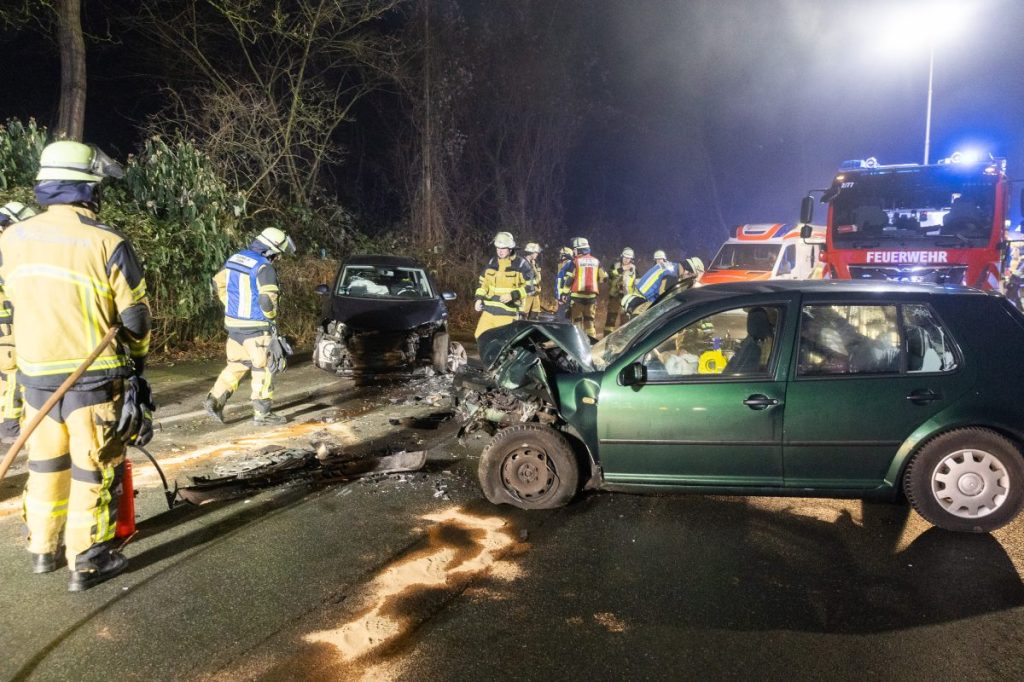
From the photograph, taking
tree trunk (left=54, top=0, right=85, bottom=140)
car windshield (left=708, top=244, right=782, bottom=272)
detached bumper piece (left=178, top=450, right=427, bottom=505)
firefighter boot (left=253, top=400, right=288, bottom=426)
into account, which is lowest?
detached bumper piece (left=178, top=450, right=427, bottom=505)

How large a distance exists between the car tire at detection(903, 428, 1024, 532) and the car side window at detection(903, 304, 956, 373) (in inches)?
15.7

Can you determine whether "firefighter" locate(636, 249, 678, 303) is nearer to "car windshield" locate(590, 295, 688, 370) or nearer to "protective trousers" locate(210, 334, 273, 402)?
"car windshield" locate(590, 295, 688, 370)

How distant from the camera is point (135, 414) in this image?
3.43 m

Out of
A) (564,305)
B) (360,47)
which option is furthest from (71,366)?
(360,47)

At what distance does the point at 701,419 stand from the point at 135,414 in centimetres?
304

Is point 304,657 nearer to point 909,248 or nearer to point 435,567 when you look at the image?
point 435,567

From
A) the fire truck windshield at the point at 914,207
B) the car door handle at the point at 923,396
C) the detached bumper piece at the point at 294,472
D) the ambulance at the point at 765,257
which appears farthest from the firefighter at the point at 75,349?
the ambulance at the point at 765,257

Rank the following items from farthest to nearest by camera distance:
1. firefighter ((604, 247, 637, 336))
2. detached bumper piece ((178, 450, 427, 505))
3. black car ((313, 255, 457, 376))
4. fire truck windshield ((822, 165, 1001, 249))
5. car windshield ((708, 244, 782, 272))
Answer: car windshield ((708, 244, 782, 272)), firefighter ((604, 247, 637, 336)), fire truck windshield ((822, 165, 1001, 249)), black car ((313, 255, 457, 376)), detached bumper piece ((178, 450, 427, 505))

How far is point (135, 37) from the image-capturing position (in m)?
15.8

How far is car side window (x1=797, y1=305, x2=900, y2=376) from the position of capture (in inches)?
162

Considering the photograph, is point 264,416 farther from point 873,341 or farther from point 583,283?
point 583,283

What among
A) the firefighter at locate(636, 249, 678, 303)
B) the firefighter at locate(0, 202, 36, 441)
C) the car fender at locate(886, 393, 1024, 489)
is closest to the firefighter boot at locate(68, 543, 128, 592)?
Answer: the firefighter at locate(0, 202, 36, 441)

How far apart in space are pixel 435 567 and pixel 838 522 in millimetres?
2528

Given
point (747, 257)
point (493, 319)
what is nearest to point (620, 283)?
point (747, 257)
